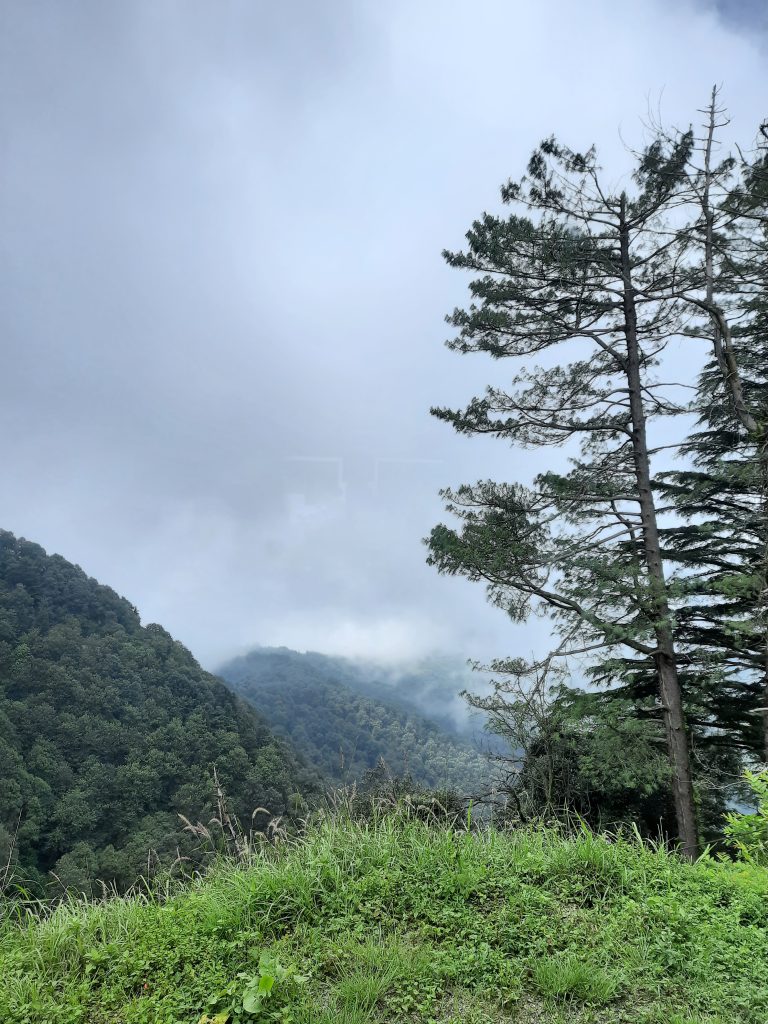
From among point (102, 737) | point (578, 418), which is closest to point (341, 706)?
point (102, 737)

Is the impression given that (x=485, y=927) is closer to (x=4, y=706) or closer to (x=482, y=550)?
(x=482, y=550)

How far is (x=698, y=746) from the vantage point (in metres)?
10.2

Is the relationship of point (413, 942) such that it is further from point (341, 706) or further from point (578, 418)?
point (341, 706)

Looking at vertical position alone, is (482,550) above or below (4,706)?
above

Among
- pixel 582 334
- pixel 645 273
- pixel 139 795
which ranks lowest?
pixel 139 795

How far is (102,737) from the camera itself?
41875 millimetres

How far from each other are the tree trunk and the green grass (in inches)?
211

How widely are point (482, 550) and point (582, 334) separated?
4266 mm

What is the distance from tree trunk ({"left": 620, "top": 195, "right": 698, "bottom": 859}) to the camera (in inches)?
308

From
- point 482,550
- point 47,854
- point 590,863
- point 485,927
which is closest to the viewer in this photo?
point 485,927

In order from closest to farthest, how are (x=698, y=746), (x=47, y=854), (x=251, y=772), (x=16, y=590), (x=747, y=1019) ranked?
1. (x=747, y=1019)
2. (x=698, y=746)
3. (x=47, y=854)
4. (x=251, y=772)
5. (x=16, y=590)

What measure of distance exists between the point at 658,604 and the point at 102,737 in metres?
45.6

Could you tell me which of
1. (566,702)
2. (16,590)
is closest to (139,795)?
(16,590)

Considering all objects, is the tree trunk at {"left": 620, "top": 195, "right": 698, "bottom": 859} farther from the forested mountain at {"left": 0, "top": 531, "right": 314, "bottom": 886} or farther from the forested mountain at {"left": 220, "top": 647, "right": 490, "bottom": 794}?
the forested mountain at {"left": 0, "top": 531, "right": 314, "bottom": 886}
